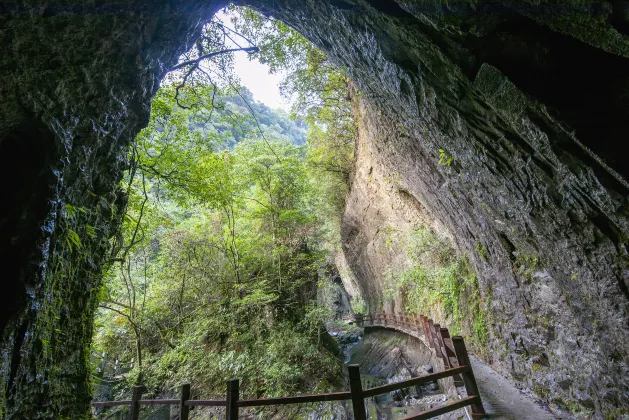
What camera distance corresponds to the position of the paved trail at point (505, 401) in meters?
3.85

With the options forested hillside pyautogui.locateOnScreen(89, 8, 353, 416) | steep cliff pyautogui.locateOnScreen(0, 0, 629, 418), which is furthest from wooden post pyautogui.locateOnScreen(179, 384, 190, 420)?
forested hillside pyautogui.locateOnScreen(89, 8, 353, 416)

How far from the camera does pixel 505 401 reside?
168 inches

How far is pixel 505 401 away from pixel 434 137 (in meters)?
4.15

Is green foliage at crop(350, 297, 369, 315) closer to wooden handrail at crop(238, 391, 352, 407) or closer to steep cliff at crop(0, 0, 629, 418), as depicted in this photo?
steep cliff at crop(0, 0, 629, 418)

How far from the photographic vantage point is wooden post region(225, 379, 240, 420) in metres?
3.65

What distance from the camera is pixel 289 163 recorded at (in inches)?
493

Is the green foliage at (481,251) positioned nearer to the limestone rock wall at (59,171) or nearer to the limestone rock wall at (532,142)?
the limestone rock wall at (532,142)

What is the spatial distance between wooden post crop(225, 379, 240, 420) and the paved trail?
11.3ft

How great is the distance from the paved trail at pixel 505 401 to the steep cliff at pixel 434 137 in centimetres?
31

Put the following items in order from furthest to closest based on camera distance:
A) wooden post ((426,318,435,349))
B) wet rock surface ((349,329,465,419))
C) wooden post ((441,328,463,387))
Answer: wooden post ((426,318,435,349)), wet rock surface ((349,329,465,419)), wooden post ((441,328,463,387))

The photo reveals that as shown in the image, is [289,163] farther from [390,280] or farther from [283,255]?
[390,280]

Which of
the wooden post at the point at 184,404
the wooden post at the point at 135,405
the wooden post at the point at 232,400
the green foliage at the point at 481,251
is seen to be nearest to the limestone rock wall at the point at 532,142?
the green foliage at the point at 481,251

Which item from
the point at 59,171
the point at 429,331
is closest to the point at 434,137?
the point at 59,171

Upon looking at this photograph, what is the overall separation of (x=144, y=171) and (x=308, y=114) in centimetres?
768
